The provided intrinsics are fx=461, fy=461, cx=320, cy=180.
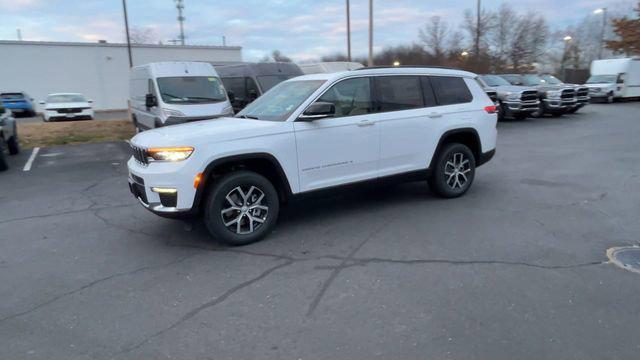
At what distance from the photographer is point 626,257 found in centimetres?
450

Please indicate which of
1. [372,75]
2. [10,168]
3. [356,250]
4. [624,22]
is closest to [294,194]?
[356,250]

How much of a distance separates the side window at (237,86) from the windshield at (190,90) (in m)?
1.71

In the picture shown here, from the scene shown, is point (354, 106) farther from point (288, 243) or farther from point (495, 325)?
point (495, 325)

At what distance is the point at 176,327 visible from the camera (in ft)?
11.2

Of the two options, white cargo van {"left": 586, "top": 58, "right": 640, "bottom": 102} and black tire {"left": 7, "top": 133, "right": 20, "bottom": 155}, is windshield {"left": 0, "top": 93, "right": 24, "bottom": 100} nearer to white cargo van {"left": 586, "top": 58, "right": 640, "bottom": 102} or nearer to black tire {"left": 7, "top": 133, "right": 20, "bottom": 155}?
black tire {"left": 7, "top": 133, "right": 20, "bottom": 155}

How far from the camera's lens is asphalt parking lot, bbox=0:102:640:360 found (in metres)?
3.18

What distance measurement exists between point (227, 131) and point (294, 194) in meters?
1.05

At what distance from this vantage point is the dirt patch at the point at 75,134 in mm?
14930

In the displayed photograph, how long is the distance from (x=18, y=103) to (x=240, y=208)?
96.3 feet

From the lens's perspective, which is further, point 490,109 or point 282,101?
point 490,109

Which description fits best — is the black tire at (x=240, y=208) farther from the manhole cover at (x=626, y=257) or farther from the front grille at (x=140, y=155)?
the manhole cover at (x=626, y=257)

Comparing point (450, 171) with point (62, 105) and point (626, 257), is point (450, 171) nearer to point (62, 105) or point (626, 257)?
point (626, 257)

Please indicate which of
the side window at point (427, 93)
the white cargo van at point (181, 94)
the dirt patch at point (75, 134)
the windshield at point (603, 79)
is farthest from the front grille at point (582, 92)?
the dirt patch at point (75, 134)

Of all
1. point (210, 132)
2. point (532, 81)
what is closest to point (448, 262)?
point (210, 132)
